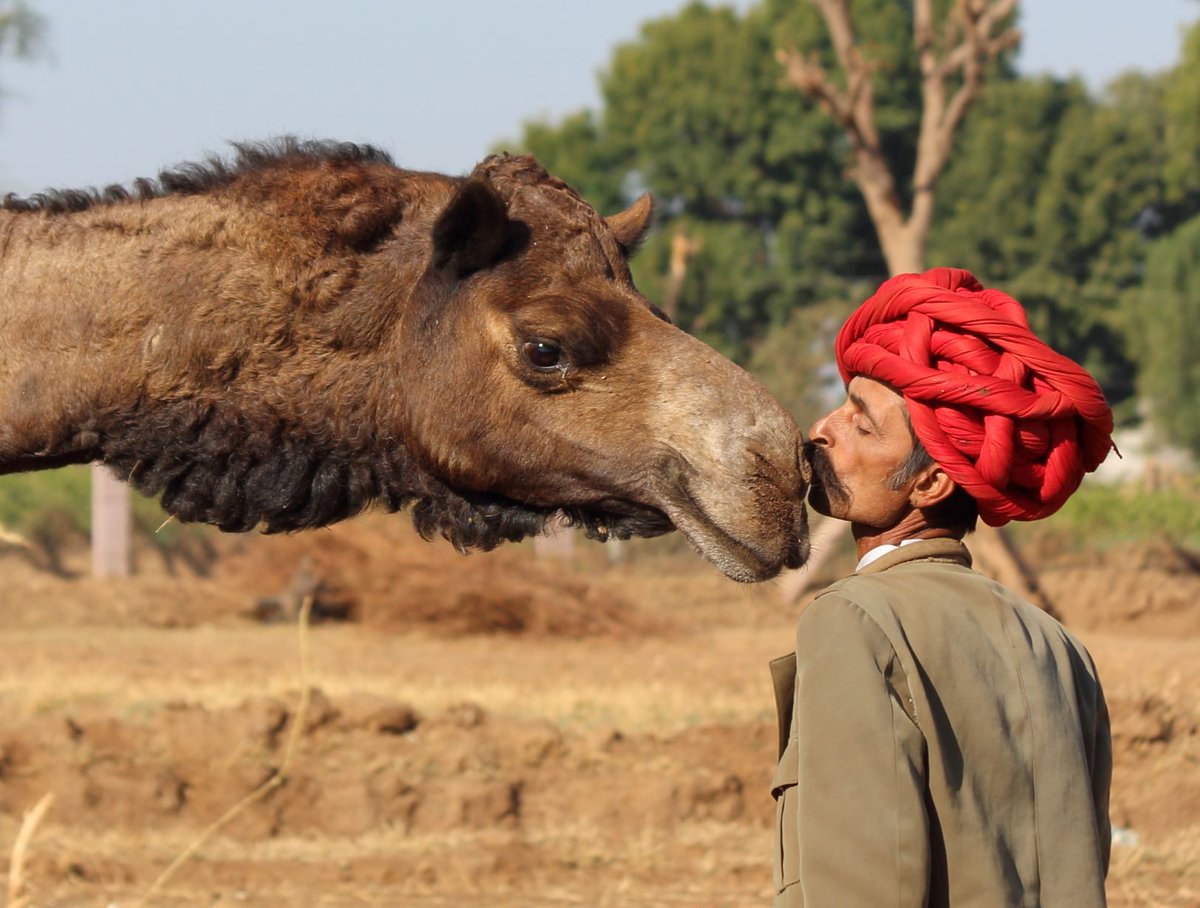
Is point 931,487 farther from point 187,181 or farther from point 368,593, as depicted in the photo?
point 368,593

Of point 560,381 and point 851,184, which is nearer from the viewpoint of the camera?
point 560,381

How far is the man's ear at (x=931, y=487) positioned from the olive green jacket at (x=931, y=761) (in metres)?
0.17

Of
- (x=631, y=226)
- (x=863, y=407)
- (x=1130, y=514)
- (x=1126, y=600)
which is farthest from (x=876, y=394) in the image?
(x=1130, y=514)

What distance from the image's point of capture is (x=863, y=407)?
2811 mm

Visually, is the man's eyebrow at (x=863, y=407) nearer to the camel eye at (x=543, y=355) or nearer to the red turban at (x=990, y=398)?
the red turban at (x=990, y=398)

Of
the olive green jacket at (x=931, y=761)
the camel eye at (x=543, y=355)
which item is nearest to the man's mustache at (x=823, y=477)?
the olive green jacket at (x=931, y=761)

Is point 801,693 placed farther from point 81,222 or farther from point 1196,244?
point 1196,244

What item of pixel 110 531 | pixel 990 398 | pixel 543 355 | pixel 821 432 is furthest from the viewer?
pixel 110 531

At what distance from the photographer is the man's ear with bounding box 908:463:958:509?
274cm

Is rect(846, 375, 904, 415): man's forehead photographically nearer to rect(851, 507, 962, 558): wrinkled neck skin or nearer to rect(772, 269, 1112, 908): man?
rect(772, 269, 1112, 908): man

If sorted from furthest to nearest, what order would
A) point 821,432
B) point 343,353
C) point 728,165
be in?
1. point 728,165
2. point 343,353
3. point 821,432

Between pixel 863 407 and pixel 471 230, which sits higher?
pixel 471 230

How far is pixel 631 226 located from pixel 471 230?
0.60 meters

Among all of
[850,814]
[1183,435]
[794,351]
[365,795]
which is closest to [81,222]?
[850,814]
